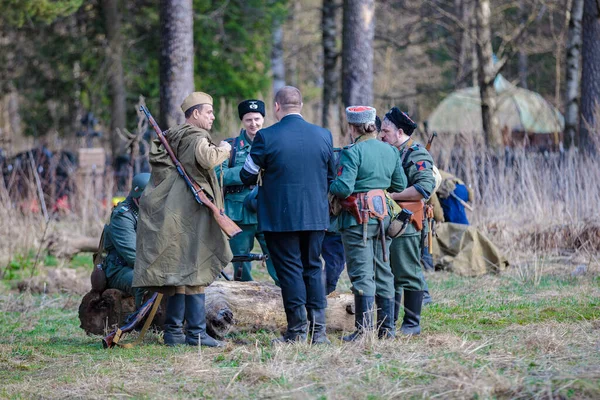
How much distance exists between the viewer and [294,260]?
6219mm

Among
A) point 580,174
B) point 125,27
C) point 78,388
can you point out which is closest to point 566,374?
point 78,388

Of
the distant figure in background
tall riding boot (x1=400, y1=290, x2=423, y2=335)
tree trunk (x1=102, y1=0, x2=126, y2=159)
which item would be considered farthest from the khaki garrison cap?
tree trunk (x1=102, y1=0, x2=126, y2=159)

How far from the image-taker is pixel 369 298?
633 centimetres

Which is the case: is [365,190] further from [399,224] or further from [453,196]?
[453,196]

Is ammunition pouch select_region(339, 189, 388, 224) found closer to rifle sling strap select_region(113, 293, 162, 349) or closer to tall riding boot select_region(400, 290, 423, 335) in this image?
tall riding boot select_region(400, 290, 423, 335)

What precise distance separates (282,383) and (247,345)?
146 cm

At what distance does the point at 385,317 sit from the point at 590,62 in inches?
381

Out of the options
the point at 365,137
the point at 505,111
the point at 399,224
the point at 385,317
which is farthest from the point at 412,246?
the point at 505,111


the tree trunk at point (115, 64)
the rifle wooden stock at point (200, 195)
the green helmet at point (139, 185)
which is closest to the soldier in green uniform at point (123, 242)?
the green helmet at point (139, 185)

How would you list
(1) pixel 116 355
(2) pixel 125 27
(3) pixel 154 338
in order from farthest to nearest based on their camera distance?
(2) pixel 125 27 < (3) pixel 154 338 < (1) pixel 116 355

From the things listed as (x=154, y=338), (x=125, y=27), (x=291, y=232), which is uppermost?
(x=125, y=27)

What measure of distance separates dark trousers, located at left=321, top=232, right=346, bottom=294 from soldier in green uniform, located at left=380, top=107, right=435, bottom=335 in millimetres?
1322

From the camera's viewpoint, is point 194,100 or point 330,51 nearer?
point 194,100

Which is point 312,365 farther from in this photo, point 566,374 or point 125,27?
point 125,27
